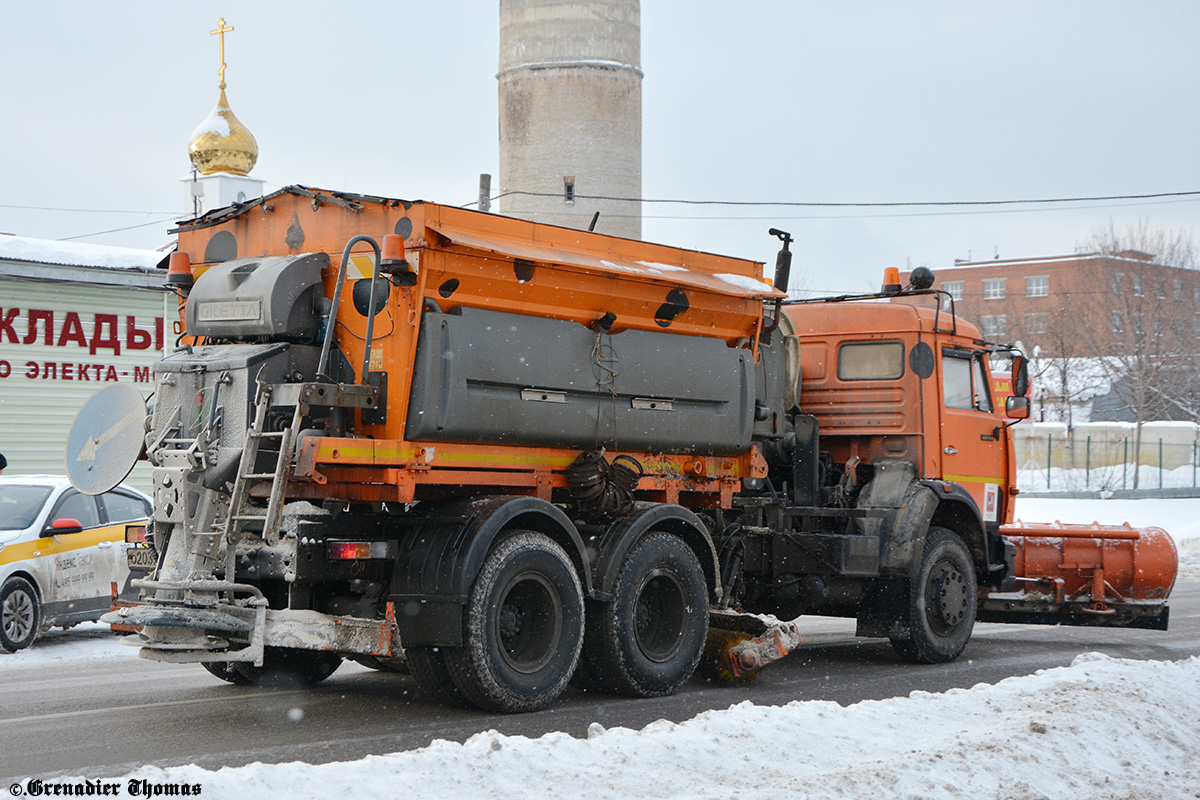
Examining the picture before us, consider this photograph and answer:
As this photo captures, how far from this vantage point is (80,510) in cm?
1266

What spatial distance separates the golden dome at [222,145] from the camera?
33.2m

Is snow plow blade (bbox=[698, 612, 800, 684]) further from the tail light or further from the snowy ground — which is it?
the tail light

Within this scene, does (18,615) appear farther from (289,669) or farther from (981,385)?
(981,385)

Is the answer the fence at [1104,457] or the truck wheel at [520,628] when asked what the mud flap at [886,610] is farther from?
the fence at [1104,457]

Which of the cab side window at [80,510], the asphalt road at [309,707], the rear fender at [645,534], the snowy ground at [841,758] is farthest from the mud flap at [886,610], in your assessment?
the cab side window at [80,510]

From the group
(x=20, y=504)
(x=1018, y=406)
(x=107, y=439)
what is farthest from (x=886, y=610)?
(x=20, y=504)

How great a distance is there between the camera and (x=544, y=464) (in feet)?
29.0

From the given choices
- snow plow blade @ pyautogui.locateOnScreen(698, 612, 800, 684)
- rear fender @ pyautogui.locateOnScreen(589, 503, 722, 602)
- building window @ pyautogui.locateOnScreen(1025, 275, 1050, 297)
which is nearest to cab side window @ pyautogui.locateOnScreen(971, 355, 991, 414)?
snow plow blade @ pyautogui.locateOnScreen(698, 612, 800, 684)

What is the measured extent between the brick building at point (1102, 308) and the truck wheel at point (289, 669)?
36.3 meters

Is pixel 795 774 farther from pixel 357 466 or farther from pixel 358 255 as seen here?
pixel 358 255

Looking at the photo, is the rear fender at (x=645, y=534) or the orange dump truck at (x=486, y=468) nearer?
the orange dump truck at (x=486, y=468)

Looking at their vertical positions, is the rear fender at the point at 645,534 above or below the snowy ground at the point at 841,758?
above

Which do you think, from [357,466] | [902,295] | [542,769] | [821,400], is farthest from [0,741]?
[902,295]

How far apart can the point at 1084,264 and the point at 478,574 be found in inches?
2405
